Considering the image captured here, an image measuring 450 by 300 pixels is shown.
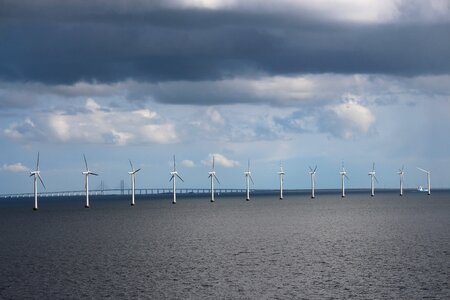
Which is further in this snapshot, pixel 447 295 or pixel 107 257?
pixel 107 257

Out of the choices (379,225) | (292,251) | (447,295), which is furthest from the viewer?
(379,225)

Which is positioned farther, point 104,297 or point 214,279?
point 214,279

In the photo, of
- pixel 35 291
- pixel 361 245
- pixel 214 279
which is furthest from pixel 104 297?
pixel 361 245

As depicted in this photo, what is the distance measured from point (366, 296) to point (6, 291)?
32230 millimetres

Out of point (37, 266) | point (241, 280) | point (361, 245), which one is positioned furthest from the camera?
point (361, 245)

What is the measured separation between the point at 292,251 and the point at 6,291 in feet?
153

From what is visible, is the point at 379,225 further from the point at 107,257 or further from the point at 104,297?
the point at 104,297

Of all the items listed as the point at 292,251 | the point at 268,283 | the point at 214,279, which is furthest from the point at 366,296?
the point at 292,251

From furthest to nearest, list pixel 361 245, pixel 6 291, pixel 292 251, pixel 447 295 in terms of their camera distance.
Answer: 1. pixel 361 245
2. pixel 292 251
3. pixel 6 291
4. pixel 447 295

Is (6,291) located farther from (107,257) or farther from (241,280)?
(107,257)

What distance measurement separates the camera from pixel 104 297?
68812mm

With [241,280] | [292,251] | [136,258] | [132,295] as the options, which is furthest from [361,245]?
[132,295]

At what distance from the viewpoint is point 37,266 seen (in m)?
92.8

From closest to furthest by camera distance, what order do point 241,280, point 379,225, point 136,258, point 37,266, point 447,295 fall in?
point 447,295 → point 241,280 → point 37,266 → point 136,258 → point 379,225
